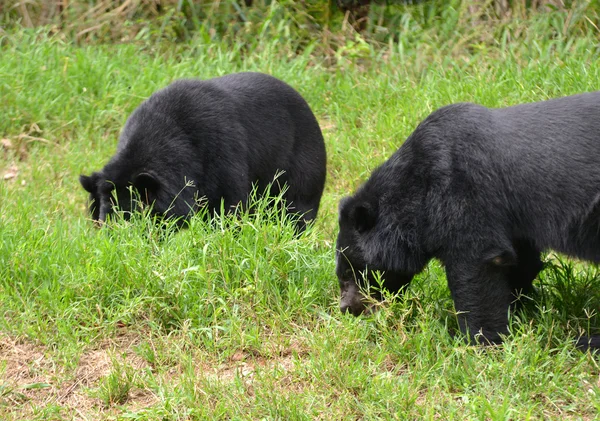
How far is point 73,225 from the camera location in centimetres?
663

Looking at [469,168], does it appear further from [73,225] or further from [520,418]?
[73,225]

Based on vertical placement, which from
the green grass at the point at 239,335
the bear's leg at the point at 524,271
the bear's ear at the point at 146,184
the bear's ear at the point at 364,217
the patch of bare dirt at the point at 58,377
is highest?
the bear's ear at the point at 364,217

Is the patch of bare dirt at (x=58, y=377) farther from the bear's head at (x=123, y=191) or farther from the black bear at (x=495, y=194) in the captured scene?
the black bear at (x=495, y=194)

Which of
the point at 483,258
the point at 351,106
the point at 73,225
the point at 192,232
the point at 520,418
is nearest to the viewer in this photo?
the point at 520,418

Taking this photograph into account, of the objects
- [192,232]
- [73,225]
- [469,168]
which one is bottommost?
[73,225]

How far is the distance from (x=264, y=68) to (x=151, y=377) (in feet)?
18.0

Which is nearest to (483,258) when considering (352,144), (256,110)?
(256,110)

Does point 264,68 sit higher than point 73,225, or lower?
higher

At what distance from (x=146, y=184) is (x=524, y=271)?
9.09ft

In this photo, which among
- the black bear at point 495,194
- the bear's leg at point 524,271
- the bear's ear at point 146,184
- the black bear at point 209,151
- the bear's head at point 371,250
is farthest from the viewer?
the black bear at point 209,151

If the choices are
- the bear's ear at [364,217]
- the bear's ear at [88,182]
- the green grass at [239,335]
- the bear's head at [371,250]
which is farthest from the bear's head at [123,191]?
the bear's ear at [364,217]

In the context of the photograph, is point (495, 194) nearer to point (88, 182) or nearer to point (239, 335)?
point (239, 335)

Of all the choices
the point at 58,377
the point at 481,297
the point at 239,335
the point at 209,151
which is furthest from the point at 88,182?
the point at 481,297

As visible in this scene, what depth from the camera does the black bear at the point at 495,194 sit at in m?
4.43
